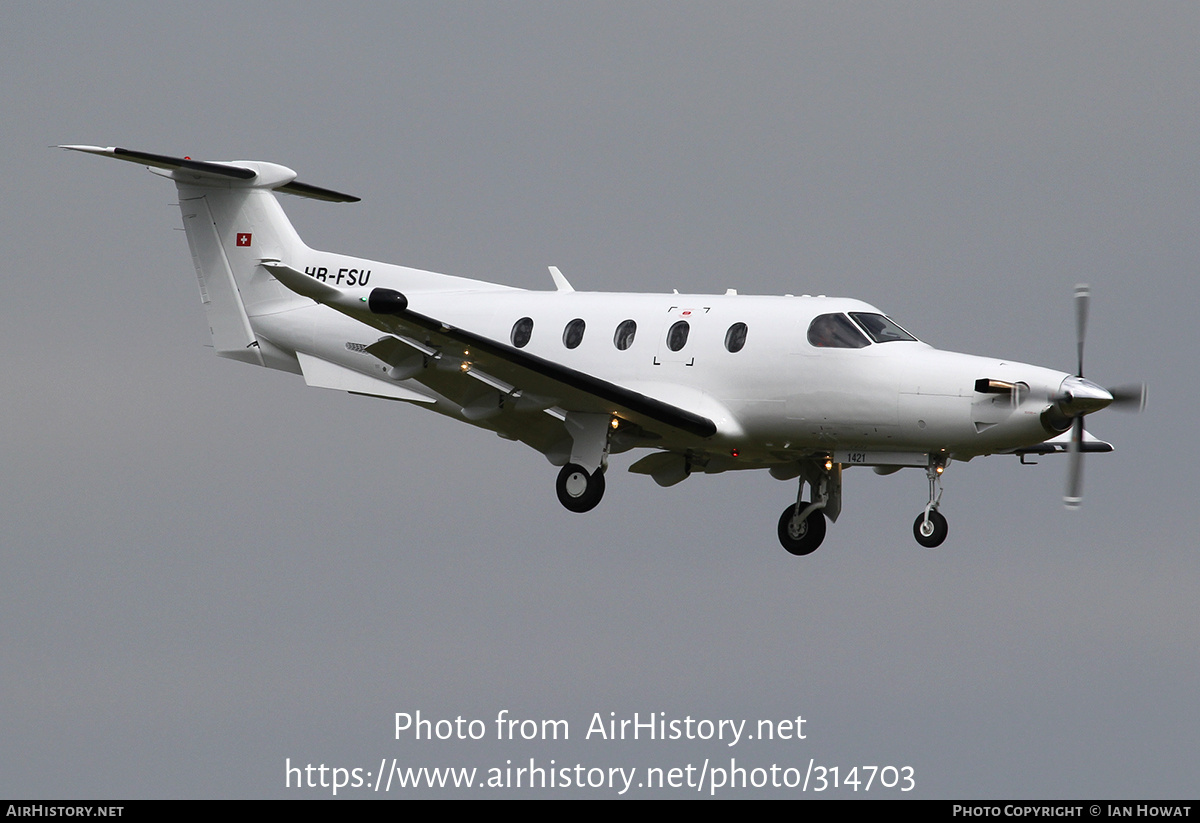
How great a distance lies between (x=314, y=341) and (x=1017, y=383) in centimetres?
1133

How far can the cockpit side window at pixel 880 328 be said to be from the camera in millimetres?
25203

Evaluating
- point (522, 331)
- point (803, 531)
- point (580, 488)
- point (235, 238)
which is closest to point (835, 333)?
point (803, 531)

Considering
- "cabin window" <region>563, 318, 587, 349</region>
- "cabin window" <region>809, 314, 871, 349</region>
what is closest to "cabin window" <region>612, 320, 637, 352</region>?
"cabin window" <region>563, 318, 587, 349</region>

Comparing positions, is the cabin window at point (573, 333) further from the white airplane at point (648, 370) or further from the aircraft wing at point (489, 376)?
the aircraft wing at point (489, 376)

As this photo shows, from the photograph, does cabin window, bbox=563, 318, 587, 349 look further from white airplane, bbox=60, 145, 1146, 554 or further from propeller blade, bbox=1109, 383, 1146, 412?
propeller blade, bbox=1109, 383, 1146, 412

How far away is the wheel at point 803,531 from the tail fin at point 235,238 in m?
9.15

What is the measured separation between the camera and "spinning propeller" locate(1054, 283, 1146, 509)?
2377 cm

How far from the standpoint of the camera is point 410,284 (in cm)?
2941

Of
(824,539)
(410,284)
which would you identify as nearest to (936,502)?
(824,539)

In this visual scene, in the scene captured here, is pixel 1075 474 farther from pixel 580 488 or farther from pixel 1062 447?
pixel 580 488

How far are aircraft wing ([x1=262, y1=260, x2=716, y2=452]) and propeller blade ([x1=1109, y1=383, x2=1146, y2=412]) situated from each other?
18.3ft

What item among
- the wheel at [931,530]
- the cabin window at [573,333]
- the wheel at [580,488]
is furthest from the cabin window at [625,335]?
the wheel at [931,530]

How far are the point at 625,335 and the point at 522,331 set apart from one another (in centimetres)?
180

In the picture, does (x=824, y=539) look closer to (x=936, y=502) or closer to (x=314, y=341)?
(x=936, y=502)
